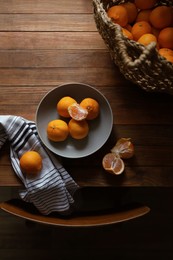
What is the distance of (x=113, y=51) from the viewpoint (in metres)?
0.92

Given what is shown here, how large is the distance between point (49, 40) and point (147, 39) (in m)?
0.35

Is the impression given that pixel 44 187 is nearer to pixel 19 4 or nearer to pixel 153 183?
pixel 153 183

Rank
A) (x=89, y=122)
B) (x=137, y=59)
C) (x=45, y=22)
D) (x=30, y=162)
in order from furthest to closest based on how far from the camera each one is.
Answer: (x=45, y=22) → (x=89, y=122) → (x=30, y=162) → (x=137, y=59)

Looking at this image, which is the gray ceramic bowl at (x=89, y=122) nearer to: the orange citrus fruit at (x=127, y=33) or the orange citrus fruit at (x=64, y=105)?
the orange citrus fruit at (x=64, y=105)

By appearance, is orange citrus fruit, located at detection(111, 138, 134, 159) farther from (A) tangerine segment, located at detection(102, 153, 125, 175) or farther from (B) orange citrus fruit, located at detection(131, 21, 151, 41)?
(B) orange citrus fruit, located at detection(131, 21, 151, 41)

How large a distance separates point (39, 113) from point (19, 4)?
1.38ft

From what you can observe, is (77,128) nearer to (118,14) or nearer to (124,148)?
(124,148)

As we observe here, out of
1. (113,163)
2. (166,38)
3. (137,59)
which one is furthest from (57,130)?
(166,38)

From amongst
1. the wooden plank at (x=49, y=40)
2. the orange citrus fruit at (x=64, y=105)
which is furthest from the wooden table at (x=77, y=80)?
the orange citrus fruit at (x=64, y=105)

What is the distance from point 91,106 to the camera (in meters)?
0.96

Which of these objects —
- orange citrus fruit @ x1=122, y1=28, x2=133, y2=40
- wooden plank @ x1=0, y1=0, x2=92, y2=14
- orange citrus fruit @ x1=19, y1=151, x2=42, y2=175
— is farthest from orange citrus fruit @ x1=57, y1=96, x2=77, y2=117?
wooden plank @ x1=0, y1=0, x2=92, y2=14

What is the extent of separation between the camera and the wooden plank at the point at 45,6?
1128 millimetres

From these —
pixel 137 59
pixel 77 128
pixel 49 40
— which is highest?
pixel 137 59

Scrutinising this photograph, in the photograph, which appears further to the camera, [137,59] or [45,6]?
[45,6]
